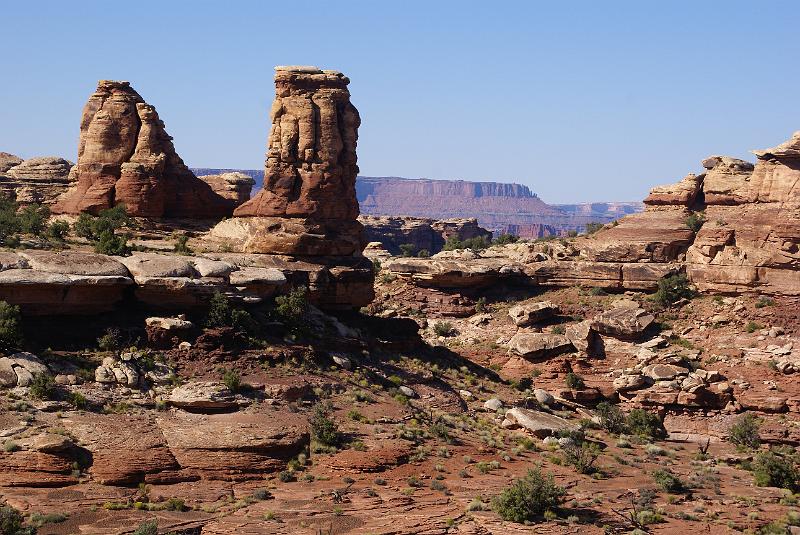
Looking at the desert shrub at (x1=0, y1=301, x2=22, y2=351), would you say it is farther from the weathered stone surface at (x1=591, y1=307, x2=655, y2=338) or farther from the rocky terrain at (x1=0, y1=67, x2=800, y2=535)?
the weathered stone surface at (x1=591, y1=307, x2=655, y2=338)

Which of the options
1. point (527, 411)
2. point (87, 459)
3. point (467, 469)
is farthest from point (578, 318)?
point (87, 459)

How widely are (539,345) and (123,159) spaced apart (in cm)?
2213

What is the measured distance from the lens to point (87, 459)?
35.8 metres

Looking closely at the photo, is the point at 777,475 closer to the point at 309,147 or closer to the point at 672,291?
the point at 672,291

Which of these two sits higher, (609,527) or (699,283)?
(699,283)

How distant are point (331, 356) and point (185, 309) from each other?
6.02 meters

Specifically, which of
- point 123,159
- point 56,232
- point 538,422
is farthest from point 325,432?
point 123,159

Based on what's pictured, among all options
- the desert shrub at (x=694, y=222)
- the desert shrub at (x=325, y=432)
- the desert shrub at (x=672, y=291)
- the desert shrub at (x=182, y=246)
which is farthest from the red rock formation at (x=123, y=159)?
the desert shrub at (x=694, y=222)

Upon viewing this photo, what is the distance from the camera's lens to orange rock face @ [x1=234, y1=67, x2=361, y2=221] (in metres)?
53.2

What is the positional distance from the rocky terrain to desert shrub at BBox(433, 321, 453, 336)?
1.13ft

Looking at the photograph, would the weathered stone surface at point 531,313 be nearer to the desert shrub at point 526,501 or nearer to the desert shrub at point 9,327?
the desert shrub at point 526,501

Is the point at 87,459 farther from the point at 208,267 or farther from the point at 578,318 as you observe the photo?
the point at 578,318

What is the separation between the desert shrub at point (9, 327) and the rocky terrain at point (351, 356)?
83mm

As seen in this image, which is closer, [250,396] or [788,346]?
[250,396]
